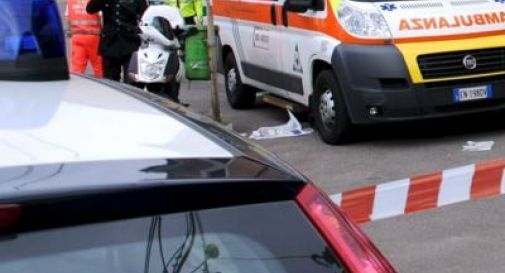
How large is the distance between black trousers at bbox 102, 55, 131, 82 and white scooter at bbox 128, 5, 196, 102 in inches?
26.1

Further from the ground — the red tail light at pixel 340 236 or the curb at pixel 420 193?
the red tail light at pixel 340 236

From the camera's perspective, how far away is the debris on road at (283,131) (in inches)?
372

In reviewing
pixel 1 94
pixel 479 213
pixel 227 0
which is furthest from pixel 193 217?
pixel 227 0

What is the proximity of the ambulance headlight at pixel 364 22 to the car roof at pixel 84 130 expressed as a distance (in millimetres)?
5794

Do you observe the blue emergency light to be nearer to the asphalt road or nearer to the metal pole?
the asphalt road

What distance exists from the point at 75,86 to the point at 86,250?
987 millimetres

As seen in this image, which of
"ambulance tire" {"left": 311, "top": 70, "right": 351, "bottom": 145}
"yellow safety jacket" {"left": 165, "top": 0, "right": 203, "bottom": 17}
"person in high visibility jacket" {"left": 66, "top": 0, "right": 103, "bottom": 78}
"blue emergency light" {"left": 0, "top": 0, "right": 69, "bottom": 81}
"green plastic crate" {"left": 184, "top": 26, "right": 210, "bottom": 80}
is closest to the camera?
"blue emergency light" {"left": 0, "top": 0, "right": 69, "bottom": 81}

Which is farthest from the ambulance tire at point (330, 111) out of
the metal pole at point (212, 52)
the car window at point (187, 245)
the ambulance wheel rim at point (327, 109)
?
the car window at point (187, 245)

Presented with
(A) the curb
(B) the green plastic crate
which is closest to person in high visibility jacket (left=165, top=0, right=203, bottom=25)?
(B) the green plastic crate

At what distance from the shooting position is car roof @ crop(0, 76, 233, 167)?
1885 mm

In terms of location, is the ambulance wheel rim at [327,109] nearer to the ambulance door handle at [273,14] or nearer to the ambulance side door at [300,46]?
the ambulance side door at [300,46]

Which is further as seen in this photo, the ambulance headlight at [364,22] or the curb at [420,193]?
the ambulance headlight at [364,22]

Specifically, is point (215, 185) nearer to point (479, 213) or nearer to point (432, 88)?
point (479, 213)

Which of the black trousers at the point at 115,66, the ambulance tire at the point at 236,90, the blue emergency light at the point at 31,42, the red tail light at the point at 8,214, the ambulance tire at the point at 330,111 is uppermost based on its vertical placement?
the blue emergency light at the point at 31,42
